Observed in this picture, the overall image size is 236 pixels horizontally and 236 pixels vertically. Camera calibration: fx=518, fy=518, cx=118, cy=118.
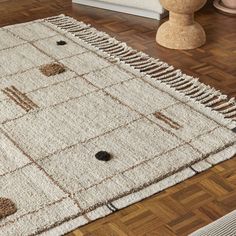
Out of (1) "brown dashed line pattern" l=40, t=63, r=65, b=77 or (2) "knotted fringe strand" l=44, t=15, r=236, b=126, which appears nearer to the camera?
(2) "knotted fringe strand" l=44, t=15, r=236, b=126

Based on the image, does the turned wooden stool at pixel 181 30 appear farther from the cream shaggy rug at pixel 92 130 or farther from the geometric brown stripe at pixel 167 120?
the geometric brown stripe at pixel 167 120

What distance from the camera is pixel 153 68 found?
218 cm

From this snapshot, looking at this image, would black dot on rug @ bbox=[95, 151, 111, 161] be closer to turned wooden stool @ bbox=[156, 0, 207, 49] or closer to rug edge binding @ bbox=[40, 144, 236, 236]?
rug edge binding @ bbox=[40, 144, 236, 236]

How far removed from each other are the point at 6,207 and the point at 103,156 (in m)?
0.34

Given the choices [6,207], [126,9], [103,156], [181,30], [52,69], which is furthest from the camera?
[126,9]

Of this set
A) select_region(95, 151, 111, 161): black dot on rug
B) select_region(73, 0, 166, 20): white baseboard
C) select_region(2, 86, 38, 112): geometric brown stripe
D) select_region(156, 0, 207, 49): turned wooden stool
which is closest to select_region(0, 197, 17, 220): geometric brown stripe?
select_region(95, 151, 111, 161): black dot on rug

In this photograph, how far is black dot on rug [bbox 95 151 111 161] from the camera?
158 cm

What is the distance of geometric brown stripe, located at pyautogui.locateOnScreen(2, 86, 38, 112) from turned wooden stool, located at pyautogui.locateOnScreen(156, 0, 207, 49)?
2.53 ft

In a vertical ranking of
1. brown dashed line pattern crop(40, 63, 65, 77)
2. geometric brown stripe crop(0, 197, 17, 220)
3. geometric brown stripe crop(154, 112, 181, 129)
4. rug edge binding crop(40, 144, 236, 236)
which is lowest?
rug edge binding crop(40, 144, 236, 236)

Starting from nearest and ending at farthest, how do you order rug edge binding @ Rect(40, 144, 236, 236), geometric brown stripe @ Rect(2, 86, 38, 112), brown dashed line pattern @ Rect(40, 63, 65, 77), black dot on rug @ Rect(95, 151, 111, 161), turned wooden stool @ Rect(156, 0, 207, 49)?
rug edge binding @ Rect(40, 144, 236, 236) → black dot on rug @ Rect(95, 151, 111, 161) → geometric brown stripe @ Rect(2, 86, 38, 112) → brown dashed line pattern @ Rect(40, 63, 65, 77) → turned wooden stool @ Rect(156, 0, 207, 49)

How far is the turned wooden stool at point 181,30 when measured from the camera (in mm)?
2352

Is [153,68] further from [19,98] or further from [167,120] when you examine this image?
[19,98]

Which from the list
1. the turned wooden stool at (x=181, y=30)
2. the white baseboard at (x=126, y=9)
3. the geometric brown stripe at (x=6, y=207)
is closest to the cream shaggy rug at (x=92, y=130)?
the geometric brown stripe at (x=6, y=207)

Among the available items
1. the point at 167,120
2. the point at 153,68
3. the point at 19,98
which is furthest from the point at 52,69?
the point at 167,120
